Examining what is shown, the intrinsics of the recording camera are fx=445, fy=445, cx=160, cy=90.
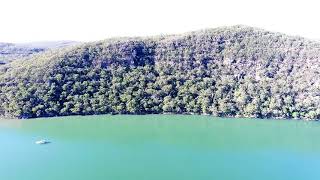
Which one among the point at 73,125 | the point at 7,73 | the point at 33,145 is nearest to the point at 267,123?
the point at 73,125

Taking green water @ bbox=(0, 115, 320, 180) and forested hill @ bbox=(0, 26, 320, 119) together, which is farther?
forested hill @ bbox=(0, 26, 320, 119)

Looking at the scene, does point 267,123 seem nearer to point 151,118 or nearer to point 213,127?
point 213,127

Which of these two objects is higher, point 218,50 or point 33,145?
point 218,50

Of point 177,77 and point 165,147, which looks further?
point 177,77
